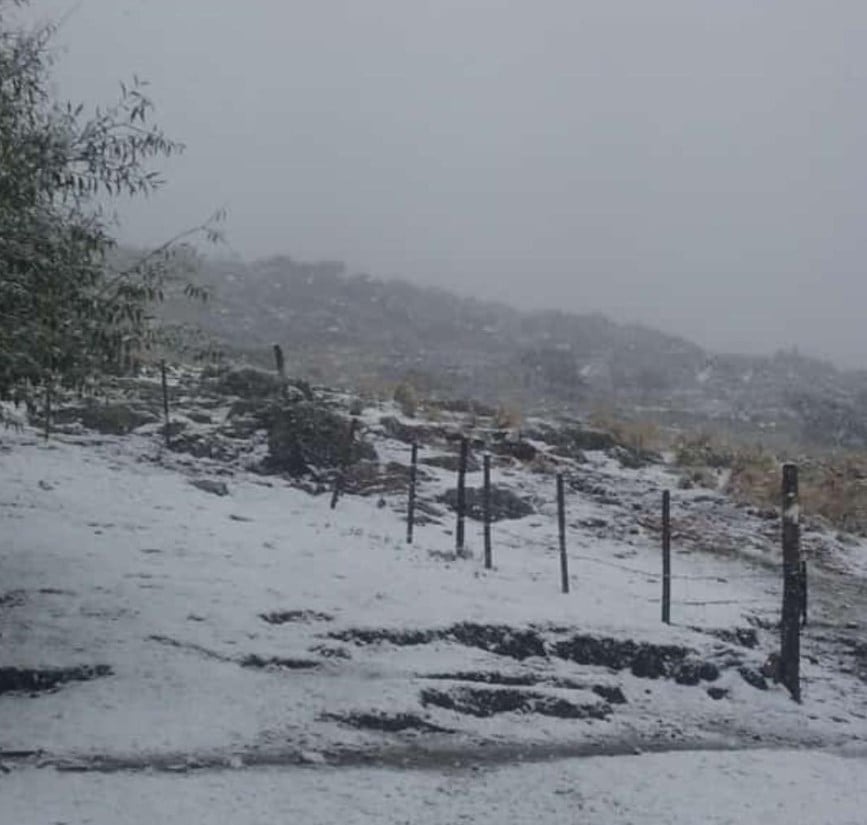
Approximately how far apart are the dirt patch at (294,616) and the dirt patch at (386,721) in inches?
76.3

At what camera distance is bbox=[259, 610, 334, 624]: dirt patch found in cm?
1229

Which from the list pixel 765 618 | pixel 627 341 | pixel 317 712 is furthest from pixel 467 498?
pixel 627 341

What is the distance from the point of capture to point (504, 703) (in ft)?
37.4

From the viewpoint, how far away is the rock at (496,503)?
1986 centimetres

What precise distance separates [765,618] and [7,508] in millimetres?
9893

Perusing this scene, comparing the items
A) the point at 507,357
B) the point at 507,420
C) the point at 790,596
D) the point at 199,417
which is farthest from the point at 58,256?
the point at 507,357

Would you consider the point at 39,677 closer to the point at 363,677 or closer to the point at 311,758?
the point at 311,758

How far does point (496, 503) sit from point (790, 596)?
777 centimetres

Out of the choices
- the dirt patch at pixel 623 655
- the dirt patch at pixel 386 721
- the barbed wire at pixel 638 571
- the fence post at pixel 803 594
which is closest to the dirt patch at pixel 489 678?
the dirt patch at pixel 386 721

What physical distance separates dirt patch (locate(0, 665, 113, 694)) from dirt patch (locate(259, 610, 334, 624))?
86.8 inches

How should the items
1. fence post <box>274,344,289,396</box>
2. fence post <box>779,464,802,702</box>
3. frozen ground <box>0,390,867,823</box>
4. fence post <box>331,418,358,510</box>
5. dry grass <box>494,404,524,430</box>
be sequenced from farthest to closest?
1. dry grass <box>494,404,524,430</box>
2. fence post <box>274,344,289,396</box>
3. fence post <box>331,418,358,510</box>
4. fence post <box>779,464,802,702</box>
5. frozen ground <box>0,390,867,823</box>

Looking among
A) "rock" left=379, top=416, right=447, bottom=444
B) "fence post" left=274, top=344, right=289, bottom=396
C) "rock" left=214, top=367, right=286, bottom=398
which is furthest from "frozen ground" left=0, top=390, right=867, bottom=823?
"rock" left=379, top=416, right=447, bottom=444

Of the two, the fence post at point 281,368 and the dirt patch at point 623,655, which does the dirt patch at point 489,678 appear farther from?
the fence post at point 281,368

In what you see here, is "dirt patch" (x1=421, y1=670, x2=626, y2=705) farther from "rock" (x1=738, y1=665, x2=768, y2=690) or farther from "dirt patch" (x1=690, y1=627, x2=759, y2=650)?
"dirt patch" (x1=690, y1=627, x2=759, y2=650)
